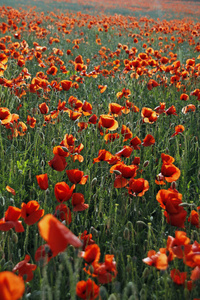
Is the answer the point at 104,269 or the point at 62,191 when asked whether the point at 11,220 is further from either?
the point at 104,269

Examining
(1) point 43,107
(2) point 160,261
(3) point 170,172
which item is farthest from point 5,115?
(2) point 160,261

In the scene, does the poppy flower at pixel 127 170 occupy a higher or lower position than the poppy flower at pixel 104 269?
higher

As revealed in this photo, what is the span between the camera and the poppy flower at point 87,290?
99cm

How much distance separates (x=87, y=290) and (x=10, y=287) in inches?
18.2

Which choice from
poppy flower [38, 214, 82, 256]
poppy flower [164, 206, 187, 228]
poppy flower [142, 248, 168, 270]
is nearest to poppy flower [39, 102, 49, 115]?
poppy flower [164, 206, 187, 228]

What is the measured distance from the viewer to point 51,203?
176 centimetres

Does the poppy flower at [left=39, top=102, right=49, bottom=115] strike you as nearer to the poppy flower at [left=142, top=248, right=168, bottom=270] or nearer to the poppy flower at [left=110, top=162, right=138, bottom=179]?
the poppy flower at [left=110, top=162, right=138, bottom=179]

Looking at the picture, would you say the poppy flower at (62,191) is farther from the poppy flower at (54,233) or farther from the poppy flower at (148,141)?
the poppy flower at (148,141)

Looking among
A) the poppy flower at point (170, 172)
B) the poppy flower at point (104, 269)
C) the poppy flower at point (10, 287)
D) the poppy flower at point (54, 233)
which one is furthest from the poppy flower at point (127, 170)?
the poppy flower at point (10, 287)

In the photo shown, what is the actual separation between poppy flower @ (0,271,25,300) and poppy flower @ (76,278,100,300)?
0.44 m

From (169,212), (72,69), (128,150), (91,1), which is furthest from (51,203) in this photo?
(91,1)

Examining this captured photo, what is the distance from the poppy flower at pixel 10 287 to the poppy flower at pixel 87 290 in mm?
440

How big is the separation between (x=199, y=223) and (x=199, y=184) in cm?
79

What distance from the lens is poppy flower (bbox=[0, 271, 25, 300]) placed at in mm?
582
